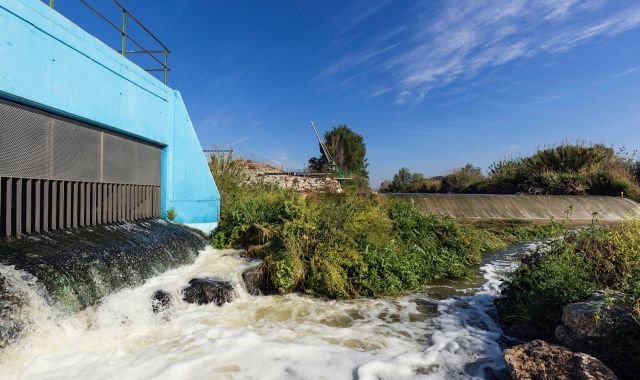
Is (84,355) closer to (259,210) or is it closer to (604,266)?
(259,210)

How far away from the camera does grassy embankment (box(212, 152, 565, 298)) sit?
6004 millimetres

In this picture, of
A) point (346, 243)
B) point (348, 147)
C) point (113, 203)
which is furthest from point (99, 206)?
point (348, 147)

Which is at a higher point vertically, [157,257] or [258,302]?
[157,257]

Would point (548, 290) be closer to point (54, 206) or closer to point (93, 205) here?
point (54, 206)

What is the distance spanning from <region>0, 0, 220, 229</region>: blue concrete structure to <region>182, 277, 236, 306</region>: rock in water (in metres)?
3.31

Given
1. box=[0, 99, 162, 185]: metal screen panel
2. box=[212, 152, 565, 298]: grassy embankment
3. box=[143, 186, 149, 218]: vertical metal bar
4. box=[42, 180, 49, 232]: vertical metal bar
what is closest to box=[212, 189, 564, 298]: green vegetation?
box=[212, 152, 565, 298]: grassy embankment

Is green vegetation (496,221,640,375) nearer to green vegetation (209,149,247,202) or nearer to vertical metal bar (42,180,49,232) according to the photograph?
vertical metal bar (42,180,49,232)

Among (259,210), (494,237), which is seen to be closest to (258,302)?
(259,210)

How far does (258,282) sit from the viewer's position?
595cm

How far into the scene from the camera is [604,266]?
16.9 ft

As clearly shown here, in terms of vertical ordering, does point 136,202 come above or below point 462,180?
below

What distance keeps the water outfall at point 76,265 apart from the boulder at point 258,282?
1.38m

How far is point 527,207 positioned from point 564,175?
525 centimetres

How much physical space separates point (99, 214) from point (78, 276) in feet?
8.09
